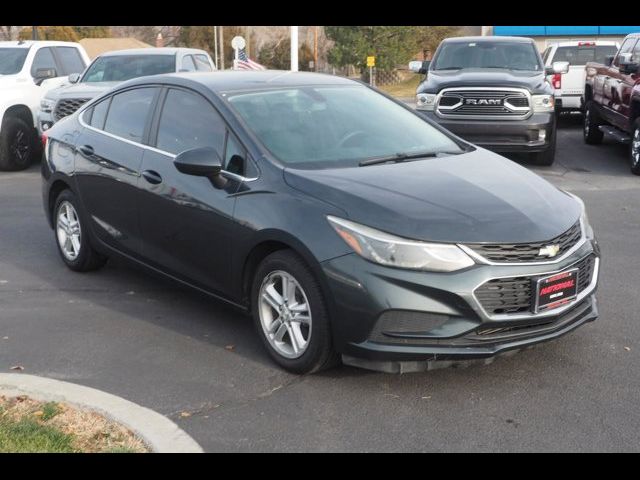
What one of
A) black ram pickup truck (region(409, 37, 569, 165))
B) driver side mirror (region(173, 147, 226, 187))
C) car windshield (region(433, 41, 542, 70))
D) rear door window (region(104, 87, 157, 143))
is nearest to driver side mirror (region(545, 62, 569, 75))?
car windshield (region(433, 41, 542, 70))

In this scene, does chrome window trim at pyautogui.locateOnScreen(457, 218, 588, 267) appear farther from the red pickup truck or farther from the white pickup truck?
the white pickup truck

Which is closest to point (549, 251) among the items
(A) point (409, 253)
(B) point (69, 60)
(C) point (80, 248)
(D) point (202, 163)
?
(A) point (409, 253)

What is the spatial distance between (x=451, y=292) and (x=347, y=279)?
535 mm

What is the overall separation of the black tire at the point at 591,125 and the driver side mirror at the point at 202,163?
11.0 metres

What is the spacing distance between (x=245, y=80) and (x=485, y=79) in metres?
7.24

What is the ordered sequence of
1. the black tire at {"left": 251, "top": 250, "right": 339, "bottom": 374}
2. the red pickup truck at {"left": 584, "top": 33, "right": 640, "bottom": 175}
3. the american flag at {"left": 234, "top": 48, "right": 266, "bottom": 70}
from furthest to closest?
the american flag at {"left": 234, "top": 48, "right": 266, "bottom": 70}, the red pickup truck at {"left": 584, "top": 33, "right": 640, "bottom": 175}, the black tire at {"left": 251, "top": 250, "right": 339, "bottom": 374}

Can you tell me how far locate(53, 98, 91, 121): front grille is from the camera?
39.9 feet

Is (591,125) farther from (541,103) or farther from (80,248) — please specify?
(80,248)

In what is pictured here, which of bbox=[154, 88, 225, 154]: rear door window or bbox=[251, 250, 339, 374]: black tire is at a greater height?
bbox=[154, 88, 225, 154]: rear door window

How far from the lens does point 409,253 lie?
4383 millimetres

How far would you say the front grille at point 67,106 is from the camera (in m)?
12.2

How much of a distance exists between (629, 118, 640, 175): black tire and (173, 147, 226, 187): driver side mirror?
8.37 m
